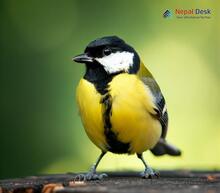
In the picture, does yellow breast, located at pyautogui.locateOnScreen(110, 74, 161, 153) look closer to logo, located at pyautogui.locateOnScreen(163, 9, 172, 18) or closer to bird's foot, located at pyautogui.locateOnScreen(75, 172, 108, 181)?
bird's foot, located at pyautogui.locateOnScreen(75, 172, 108, 181)

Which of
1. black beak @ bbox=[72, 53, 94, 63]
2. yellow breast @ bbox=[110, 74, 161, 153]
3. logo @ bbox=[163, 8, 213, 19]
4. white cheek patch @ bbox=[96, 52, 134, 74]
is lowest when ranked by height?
yellow breast @ bbox=[110, 74, 161, 153]

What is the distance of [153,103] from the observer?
2240 millimetres

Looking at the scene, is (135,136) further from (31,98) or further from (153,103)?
(31,98)

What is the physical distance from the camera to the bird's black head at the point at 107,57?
2166 millimetres

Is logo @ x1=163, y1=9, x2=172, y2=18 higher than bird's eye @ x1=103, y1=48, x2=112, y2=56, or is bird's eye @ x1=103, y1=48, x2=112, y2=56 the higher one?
logo @ x1=163, y1=9, x2=172, y2=18

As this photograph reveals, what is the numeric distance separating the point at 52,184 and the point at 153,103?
1.77 ft

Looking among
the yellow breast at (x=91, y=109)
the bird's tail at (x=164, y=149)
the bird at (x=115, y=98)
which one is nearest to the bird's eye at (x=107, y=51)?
the bird at (x=115, y=98)

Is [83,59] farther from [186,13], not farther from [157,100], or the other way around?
[186,13]

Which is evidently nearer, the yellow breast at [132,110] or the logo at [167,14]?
the yellow breast at [132,110]

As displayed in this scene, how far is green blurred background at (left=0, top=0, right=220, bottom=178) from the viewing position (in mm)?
2936

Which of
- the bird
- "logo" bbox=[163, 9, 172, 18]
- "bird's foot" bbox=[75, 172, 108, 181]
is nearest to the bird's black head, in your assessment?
the bird

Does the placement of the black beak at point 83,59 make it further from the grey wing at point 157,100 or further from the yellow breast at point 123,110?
the grey wing at point 157,100

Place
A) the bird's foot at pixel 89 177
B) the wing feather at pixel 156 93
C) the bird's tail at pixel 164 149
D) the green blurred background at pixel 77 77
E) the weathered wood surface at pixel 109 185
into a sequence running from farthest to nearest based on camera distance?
the green blurred background at pixel 77 77 → the bird's tail at pixel 164 149 → the wing feather at pixel 156 93 → the bird's foot at pixel 89 177 → the weathered wood surface at pixel 109 185

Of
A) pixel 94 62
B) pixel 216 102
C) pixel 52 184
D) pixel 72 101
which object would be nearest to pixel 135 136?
pixel 94 62
